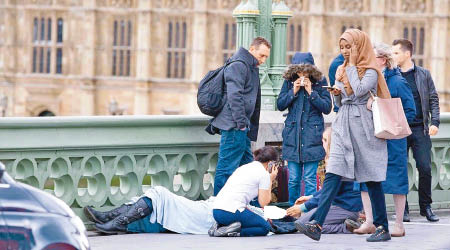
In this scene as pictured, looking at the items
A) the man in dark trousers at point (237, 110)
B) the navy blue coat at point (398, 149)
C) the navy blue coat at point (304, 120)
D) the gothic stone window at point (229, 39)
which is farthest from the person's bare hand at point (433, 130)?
the gothic stone window at point (229, 39)

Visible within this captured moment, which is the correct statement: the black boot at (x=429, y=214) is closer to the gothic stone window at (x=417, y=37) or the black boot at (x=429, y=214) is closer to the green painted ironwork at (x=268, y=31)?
the green painted ironwork at (x=268, y=31)

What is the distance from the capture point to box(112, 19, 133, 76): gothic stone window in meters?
62.8

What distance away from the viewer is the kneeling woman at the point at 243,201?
48.7 ft

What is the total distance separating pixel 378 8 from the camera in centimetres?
5934

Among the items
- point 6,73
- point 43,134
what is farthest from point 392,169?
point 6,73

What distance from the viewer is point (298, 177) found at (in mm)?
16297

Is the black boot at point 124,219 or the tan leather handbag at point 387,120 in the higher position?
the tan leather handbag at point 387,120

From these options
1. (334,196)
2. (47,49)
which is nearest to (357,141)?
(334,196)

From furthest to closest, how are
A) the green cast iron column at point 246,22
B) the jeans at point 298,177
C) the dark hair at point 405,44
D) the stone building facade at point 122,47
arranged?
1. the stone building facade at point 122,47
2. the green cast iron column at point 246,22
3. the dark hair at point 405,44
4. the jeans at point 298,177

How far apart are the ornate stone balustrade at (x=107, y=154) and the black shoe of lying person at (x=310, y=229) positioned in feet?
6.82

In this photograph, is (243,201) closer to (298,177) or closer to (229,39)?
(298,177)

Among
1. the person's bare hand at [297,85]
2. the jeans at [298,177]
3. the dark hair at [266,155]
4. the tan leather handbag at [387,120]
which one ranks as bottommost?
the jeans at [298,177]

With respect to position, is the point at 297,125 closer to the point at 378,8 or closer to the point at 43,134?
the point at 43,134

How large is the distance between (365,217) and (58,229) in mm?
5704
